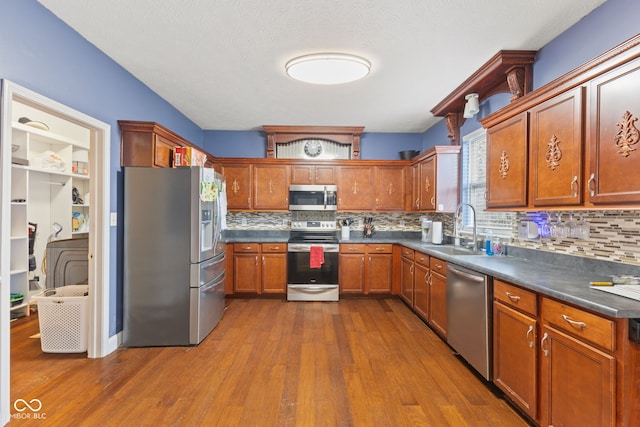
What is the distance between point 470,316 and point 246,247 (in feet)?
10.4

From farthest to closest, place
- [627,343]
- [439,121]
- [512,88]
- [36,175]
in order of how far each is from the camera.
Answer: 1. [439,121]
2. [36,175]
3. [512,88]
4. [627,343]

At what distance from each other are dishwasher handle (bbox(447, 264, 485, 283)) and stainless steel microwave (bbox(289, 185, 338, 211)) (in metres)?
2.36

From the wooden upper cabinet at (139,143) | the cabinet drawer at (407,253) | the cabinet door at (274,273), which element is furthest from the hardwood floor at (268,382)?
the wooden upper cabinet at (139,143)

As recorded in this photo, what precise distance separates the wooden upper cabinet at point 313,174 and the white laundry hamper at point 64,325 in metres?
3.08

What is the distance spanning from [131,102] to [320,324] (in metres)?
3.11

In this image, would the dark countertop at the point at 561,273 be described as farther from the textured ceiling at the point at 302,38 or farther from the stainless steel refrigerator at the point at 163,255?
the stainless steel refrigerator at the point at 163,255

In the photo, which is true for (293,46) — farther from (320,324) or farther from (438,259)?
(320,324)

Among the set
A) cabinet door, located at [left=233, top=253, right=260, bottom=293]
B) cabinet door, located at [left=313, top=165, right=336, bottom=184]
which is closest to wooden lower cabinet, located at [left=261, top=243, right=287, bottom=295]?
cabinet door, located at [left=233, top=253, right=260, bottom=293]

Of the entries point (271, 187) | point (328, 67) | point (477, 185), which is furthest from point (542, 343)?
point (271, 187)

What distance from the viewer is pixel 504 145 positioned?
2561 mm

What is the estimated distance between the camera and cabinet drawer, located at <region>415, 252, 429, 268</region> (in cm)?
361

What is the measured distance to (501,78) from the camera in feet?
9.72

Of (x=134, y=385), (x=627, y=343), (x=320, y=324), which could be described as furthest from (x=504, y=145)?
(x=134, y=385)

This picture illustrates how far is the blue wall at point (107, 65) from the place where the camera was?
6.26 ft
